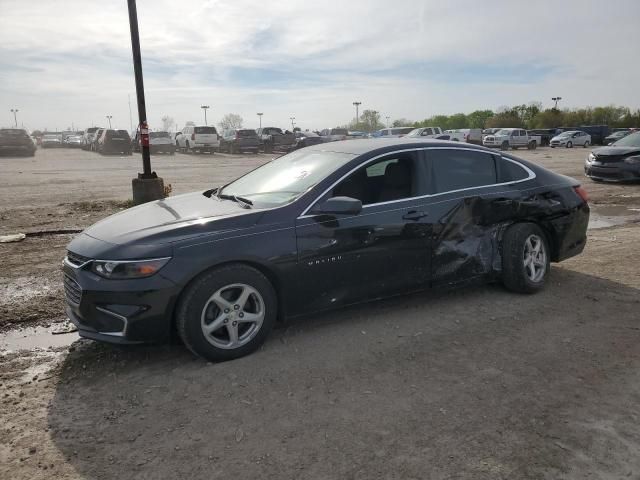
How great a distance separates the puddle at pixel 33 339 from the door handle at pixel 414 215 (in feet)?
9.63

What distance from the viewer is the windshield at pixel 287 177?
14.1ft

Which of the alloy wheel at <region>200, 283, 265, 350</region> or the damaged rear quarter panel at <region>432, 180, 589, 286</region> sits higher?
the damaged rear quarter panel at <region>432, 180, 589, 286</region>

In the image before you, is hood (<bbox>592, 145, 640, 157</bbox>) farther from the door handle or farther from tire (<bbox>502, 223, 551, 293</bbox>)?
the door handle

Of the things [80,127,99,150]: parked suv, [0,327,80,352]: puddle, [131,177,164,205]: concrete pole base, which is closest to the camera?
[0,327,80,352]: puddle

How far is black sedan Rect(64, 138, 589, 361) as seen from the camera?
3.63m

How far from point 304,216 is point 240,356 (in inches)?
45.4

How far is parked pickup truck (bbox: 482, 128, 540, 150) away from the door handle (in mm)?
39610

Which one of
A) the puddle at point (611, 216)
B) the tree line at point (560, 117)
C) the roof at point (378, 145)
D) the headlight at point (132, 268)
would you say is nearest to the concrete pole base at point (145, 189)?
the roof at point (378, 145)

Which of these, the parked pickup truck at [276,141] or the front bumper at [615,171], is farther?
the parked pickup truck at [276,141]

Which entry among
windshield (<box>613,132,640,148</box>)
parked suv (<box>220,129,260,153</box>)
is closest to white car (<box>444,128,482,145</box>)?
parked suv (<box>220,129,260,153</box>)

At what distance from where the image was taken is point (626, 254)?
265 inches

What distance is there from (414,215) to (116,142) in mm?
35155

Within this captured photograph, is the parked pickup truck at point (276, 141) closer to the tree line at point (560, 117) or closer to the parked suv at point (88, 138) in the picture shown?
the parked suv at point (88, 138)

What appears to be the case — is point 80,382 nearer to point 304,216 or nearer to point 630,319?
point 304,216
